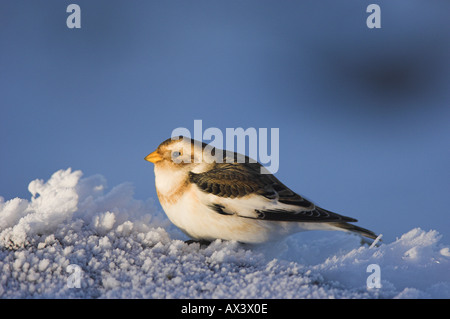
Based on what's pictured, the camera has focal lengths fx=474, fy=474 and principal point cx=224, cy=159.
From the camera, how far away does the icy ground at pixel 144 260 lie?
2.52 metres

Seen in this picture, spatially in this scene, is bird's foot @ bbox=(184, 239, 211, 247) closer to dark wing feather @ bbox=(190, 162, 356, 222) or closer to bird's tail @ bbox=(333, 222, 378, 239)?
dark wing feather @ bbox=(190, 162, 356, 222)

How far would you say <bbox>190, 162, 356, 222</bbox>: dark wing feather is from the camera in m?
3.05

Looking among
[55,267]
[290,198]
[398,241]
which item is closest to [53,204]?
[55,267]

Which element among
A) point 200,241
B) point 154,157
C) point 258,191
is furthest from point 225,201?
point 154,157

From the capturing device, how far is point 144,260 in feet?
9.18

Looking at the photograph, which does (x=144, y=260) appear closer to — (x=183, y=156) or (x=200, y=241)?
(x=200, y=241)

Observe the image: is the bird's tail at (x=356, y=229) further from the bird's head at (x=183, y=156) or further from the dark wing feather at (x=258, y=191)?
the bird's head at (x=183, y=156)

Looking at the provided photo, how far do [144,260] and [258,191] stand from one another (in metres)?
0.86

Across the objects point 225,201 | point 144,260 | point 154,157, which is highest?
point 154,157

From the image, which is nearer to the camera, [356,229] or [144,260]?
[144,260]

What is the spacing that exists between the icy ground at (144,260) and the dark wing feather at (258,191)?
0.27m
